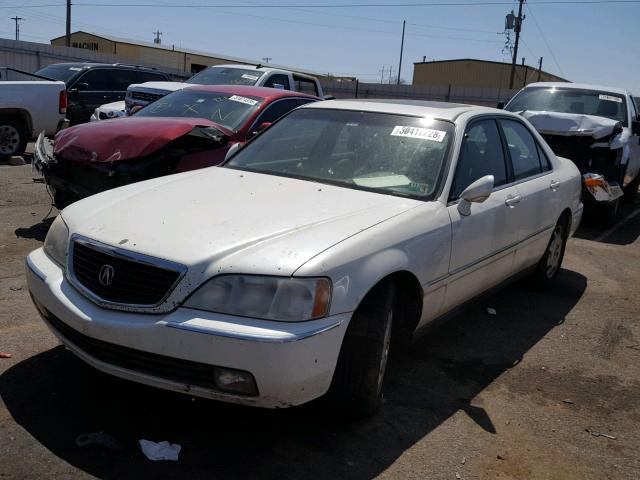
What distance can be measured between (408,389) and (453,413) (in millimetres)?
324

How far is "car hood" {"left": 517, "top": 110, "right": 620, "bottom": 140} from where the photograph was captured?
8.58m

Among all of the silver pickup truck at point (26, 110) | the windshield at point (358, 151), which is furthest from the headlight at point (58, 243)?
the silver pickup truck at point (26, 110)

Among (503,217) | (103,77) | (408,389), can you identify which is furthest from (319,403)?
(103,77)

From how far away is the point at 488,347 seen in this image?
178 inches

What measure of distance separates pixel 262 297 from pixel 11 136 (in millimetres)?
9855

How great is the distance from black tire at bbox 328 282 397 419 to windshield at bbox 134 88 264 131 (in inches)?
168

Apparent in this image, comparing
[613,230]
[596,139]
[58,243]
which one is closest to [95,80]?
[596,139]

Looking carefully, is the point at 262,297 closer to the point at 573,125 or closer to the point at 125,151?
the point at 125,151

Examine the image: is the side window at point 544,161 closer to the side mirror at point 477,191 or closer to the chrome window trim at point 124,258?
A: the side mirror at point 477,191

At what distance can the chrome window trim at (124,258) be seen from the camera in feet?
9.21

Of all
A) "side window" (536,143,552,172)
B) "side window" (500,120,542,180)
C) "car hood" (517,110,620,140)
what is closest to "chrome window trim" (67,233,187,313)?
"side window" (500,120,542,180)

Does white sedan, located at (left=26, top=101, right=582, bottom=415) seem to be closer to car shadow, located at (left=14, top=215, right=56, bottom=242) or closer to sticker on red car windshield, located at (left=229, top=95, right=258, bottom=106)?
car shadow, located at (left=14, top=215, right=56, bottom=242)

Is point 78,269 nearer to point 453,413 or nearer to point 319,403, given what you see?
point 319,403

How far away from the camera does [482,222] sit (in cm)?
404
